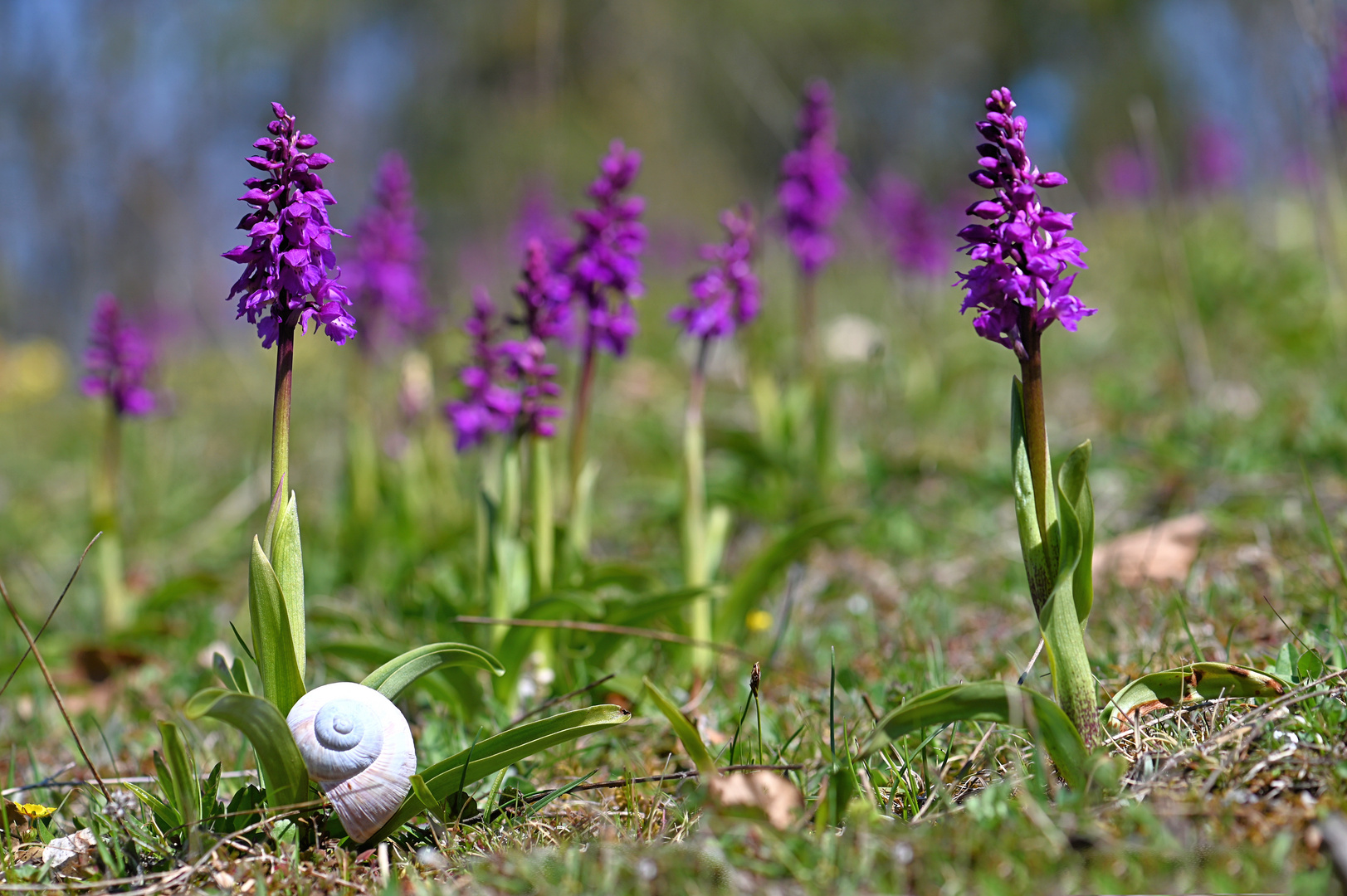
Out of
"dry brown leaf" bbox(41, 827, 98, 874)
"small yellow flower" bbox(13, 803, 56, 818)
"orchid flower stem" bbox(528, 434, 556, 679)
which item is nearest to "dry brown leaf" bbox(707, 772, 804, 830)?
"dry brown leaf" bbox(41, 827, 98, 874)

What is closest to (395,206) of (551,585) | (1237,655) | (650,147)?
(551,585)

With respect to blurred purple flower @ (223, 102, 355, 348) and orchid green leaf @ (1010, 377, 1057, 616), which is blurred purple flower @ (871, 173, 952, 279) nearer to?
orchid green leaf @ (1010, 377, 1057, 616)

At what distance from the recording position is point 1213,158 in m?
11.0

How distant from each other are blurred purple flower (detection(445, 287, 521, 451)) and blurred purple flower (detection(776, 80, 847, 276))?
6.09ft

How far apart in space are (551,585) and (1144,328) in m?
5.34

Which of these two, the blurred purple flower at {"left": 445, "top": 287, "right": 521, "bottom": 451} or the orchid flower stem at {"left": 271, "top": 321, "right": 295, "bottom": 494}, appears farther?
the blurred purple flower at {"left": 445, "top": 287, "right": 521, "bottom": 451}

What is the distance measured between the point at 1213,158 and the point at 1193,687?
1099 centimetres

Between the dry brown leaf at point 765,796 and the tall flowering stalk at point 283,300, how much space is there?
0.83 metres

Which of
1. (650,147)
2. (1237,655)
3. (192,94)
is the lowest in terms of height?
(1237,655)

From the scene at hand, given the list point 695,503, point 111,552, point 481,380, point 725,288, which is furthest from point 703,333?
point 111,552

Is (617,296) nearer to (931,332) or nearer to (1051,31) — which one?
(931,332)

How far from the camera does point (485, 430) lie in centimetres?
360

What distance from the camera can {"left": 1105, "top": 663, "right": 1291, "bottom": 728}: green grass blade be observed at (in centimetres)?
188

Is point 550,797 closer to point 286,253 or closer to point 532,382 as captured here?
point 286,253
